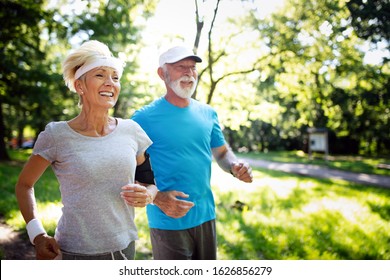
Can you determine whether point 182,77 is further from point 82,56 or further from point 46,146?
point 46,146

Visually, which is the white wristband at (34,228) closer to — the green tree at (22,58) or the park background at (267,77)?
the park background at (267,77)

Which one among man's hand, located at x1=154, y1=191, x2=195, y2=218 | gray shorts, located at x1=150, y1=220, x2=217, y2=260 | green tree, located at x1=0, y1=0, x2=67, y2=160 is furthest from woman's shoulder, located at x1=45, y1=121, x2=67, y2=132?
green tree, located at x1=0, y1=0, x2=67, y2=160

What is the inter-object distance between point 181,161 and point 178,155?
0.04 m

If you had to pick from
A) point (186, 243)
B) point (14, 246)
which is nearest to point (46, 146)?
point (186, 243)

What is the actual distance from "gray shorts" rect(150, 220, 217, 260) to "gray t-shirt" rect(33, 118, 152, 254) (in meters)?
0.51


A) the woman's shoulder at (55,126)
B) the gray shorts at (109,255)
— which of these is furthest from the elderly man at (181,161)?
the woman's shoulder at (55,126)

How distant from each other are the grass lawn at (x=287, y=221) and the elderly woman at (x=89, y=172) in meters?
2.10

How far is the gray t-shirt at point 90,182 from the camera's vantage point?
146cm

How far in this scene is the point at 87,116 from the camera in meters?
1.56

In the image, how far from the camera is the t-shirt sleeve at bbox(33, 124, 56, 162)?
1.44 metres

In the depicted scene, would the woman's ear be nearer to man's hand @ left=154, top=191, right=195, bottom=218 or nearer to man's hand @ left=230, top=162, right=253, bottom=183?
man's hand @ left=154, top=191, right=195, bottom=218
